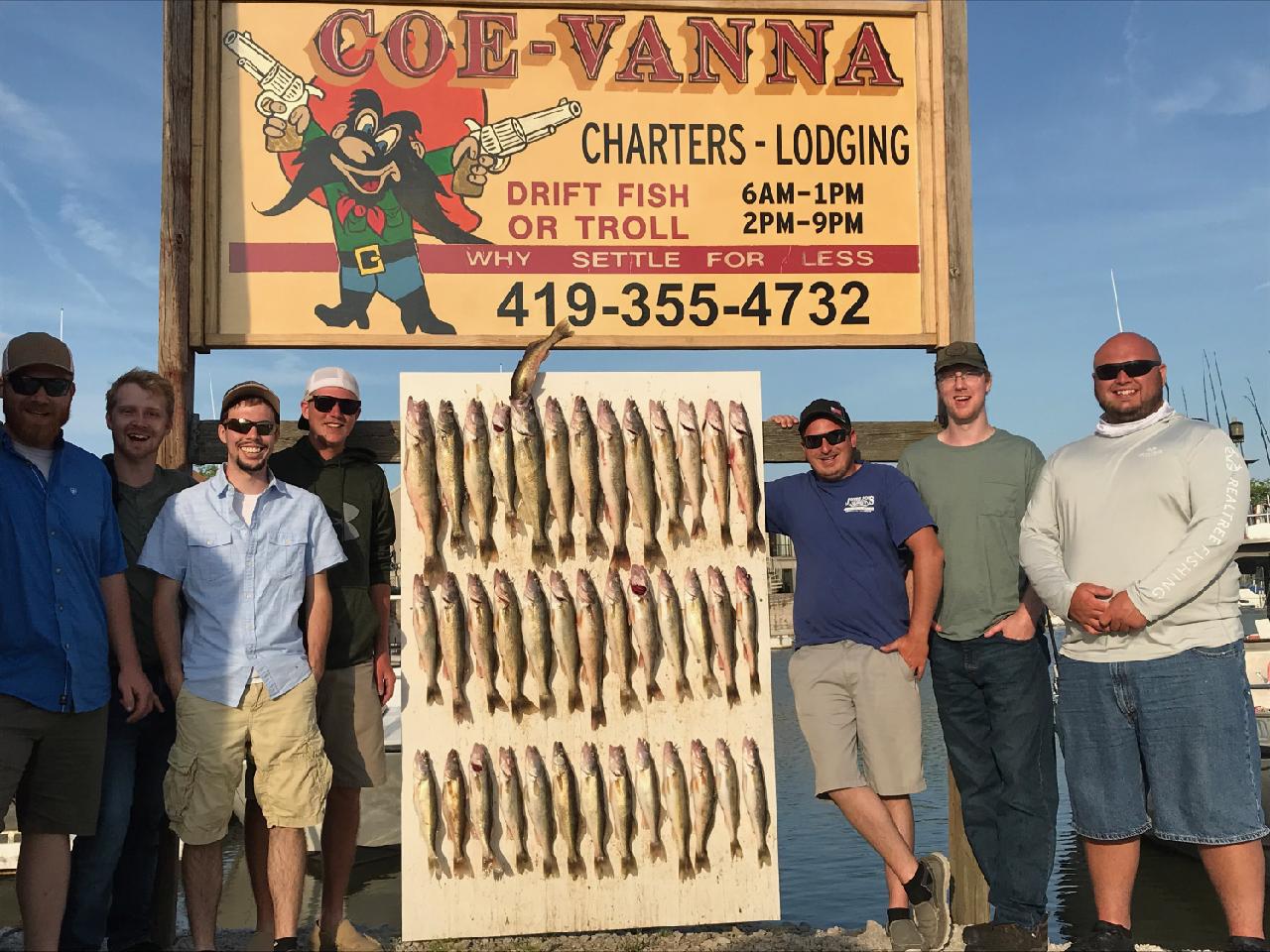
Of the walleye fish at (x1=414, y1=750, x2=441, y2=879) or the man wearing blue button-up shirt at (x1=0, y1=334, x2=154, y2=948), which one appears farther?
the walleye fish at (x1=414, y1=750, x2=441, y2=879)

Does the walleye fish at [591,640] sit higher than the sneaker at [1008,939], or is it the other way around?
the walleye fish at [591,640]

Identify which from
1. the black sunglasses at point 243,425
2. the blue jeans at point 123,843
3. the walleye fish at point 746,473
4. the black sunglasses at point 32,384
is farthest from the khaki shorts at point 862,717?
the black sunglasses at point 32,384

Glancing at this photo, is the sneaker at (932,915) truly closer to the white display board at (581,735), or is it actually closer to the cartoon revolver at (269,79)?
the white display board at (581,735)

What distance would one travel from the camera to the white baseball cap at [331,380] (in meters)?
5.18

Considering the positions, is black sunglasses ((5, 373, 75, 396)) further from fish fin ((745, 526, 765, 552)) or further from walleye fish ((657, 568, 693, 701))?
fish fin ((745, 526, 765, 552))

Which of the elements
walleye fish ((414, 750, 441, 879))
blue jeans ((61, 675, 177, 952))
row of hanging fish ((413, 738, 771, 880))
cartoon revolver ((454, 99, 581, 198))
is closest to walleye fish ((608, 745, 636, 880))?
row of hanging fish ((413, 738, 771, 880))

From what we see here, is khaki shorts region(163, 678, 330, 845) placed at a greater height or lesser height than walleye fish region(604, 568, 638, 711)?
lesser

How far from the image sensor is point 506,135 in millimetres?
6160

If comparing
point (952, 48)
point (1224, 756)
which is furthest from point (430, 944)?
point (952, 48)

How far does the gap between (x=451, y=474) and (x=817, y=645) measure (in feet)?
6.12

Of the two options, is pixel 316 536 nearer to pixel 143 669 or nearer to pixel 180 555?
pixel 180 555

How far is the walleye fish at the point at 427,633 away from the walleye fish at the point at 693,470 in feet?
4.17

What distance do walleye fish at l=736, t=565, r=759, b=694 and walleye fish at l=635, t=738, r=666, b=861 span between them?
1.91 feet

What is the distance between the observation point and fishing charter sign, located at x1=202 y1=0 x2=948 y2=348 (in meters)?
6.05
